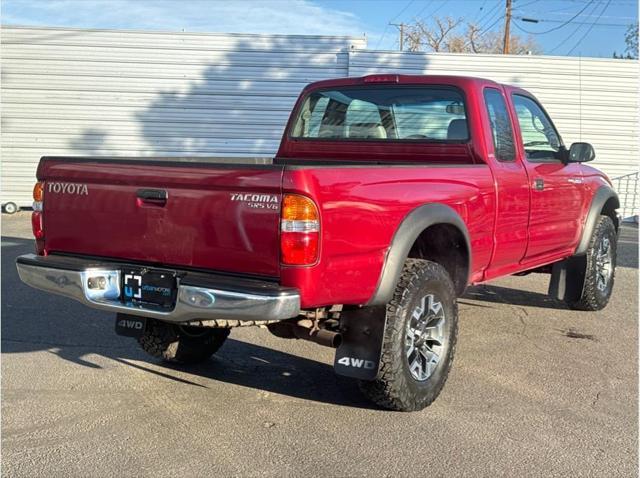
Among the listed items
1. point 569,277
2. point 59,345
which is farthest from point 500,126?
point 59,345

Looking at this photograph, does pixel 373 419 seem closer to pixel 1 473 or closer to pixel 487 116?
pixel 1 473

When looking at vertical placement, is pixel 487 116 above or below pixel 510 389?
above

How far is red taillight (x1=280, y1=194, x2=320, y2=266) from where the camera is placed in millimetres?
3230

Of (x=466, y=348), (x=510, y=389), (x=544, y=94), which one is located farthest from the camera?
(x=544, y=94)

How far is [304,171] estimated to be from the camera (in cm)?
325

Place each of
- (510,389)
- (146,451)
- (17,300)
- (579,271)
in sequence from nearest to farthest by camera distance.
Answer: (146,451) < (510,389) < (579,271) < (17,300)

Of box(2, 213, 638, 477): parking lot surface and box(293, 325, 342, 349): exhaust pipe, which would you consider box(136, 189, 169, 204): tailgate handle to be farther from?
box(2, 213, 638, 477): parking lot surface

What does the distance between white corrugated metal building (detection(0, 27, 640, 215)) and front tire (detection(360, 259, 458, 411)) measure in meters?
10.7

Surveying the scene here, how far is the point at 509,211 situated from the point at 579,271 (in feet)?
6.26

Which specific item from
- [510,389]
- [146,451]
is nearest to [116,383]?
[146,451]

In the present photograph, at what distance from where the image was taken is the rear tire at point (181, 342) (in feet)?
15.1

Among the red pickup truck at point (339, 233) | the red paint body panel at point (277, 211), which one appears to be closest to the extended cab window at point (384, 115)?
the red pickup truck at point (339, 233)

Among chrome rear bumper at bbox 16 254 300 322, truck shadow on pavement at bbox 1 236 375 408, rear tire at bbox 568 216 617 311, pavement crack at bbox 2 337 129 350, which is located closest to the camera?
chrome rear bumper at bbox 16 254 300 322

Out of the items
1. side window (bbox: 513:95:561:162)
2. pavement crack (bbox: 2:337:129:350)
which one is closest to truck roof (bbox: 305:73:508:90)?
side window (bbox: 513:95:561:162)
